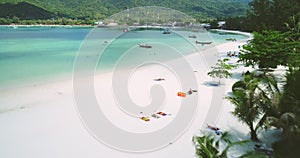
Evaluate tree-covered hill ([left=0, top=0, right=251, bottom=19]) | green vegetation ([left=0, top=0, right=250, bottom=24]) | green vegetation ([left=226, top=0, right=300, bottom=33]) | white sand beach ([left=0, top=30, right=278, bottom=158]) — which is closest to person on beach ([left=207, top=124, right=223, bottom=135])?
white sand beach ([left=0, top=30, right=278, bottom=158])

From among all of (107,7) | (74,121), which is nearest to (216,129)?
(74,121)

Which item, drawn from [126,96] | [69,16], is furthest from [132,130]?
[69,16]

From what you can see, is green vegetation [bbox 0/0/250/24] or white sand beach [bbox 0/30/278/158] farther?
green vegetation [bbox 0/0/250/24]

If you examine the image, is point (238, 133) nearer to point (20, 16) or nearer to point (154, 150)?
point (154, 150)

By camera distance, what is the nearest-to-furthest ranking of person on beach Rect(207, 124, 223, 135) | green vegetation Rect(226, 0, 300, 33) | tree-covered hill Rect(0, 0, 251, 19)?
person on beach Rect(207, 124, 223, 135) < green vegetation Rect(226, 0, 300, 33) < tree-covered hill Rect(0, 0, 251, 19)

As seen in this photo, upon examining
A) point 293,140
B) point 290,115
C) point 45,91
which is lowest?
point 45,91

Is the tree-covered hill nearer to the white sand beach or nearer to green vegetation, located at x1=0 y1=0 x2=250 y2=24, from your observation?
green vegetation, located at x1=0 y1=0 x2=250 y2=24

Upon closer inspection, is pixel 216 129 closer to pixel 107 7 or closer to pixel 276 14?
pixel 276 14
